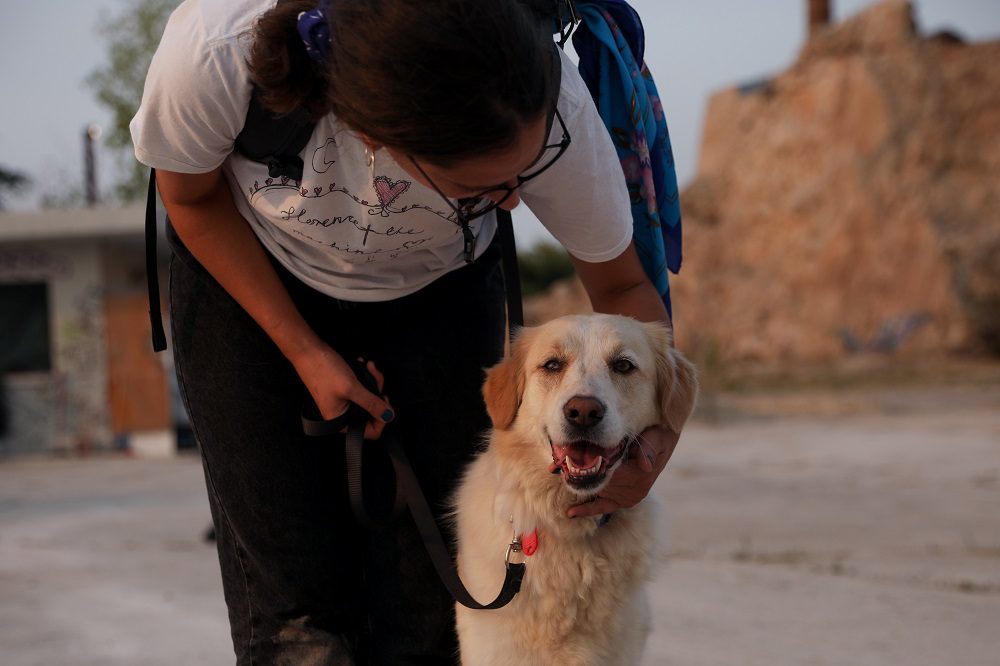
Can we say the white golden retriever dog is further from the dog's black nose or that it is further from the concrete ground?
the concrete ground

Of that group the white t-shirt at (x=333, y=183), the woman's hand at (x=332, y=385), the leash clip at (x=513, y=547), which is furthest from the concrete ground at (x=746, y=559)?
the white t-shirt at (x=333, y=183)

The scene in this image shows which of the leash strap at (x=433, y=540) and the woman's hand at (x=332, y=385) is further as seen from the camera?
the leash strap at (x=433, y=540)

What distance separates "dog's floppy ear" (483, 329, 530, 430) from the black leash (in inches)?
9.9

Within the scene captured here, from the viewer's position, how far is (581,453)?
96.6 inches

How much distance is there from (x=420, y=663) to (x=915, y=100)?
22155 millimetres

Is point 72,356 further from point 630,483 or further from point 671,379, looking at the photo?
point 630,483

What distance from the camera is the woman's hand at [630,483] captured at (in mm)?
2375

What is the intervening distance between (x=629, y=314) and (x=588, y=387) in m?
0.23

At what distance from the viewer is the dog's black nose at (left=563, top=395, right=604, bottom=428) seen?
2.38 metres

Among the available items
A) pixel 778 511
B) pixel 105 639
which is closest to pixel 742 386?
pixel 778 511

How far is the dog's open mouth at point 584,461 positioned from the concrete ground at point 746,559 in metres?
1.12

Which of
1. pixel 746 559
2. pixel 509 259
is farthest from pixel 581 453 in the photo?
pixel 746 559

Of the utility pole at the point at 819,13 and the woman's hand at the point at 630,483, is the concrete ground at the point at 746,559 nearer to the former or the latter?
the woman's hand at the point at 630,483

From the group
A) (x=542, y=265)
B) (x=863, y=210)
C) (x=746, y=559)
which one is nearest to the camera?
(x=746, y=559)
